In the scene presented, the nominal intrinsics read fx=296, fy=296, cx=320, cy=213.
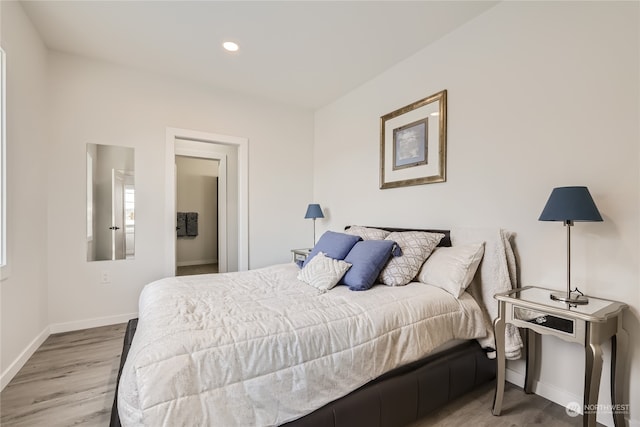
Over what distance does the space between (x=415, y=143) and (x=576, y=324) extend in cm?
183

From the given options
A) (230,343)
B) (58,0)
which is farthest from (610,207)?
(58,0)

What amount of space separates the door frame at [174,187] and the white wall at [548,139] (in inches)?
80.3

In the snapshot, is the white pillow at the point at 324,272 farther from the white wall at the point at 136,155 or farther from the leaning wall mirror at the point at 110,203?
the leaning wall mirror at the point at 110,203

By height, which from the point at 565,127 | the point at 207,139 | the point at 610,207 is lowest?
the point at 610,207

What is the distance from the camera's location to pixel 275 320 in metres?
1.40

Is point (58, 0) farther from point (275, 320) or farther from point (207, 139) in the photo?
point (275, 320)

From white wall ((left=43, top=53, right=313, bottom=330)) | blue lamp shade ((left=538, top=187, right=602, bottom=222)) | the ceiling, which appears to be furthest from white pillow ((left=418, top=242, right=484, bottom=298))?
white wall ((left=43, top=53, right=313, bottom=330))

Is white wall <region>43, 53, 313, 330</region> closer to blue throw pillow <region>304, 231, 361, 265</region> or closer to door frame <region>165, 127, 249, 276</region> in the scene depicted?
door frame <region>165, 127, 249, 276</region>

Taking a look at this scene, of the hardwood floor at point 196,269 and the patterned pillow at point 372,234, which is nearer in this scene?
the patterned pillow at point 372,234

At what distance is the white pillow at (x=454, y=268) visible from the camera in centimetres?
197

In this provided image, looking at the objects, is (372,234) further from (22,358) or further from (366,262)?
(22,358)

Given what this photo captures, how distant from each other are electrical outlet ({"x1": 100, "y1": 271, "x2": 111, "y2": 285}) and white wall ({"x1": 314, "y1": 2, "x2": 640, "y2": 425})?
3.07m

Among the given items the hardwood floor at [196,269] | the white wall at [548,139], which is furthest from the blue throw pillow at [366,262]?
the hardwood floor at [196,269]

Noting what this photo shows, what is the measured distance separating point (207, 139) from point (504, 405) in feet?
11.9
